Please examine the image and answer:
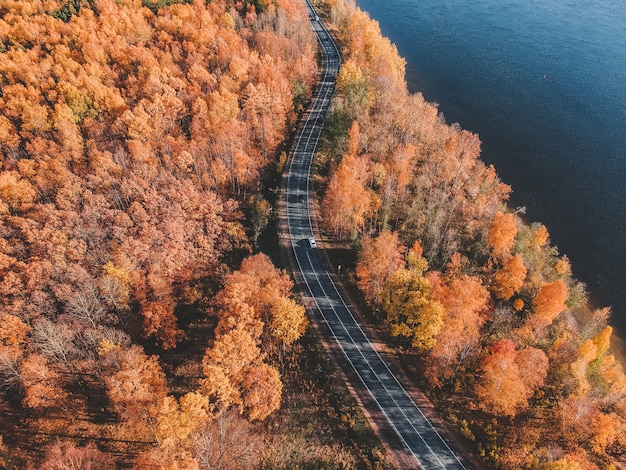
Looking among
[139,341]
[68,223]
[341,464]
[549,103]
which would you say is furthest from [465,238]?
[549,103]

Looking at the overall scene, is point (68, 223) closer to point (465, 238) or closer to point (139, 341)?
point (139, 341)

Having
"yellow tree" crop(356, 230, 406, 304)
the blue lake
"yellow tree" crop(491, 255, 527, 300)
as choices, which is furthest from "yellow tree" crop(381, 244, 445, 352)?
the blue lake

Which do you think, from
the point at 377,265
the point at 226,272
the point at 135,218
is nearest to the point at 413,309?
the point at 377,265

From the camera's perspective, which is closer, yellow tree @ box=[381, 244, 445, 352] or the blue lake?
yellow tree @ box=[381, 244, 445, 352]

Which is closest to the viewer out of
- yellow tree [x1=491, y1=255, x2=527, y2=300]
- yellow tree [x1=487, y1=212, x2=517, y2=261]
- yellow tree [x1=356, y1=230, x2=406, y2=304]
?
yellow tree [x1=356, y1=230, x2=406, y2=304]

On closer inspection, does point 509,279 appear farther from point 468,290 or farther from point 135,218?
point 135,218

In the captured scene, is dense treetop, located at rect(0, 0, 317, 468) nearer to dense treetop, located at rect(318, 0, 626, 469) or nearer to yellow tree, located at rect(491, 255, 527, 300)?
dense treetop, located at rect(318, 0, 626, 469)

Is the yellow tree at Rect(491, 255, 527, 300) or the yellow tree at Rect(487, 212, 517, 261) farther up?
the yellow tree at Rect(487, 212, 517, 261)
